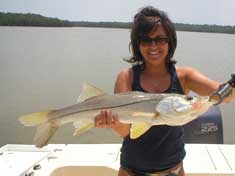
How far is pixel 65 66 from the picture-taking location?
55.4 feet

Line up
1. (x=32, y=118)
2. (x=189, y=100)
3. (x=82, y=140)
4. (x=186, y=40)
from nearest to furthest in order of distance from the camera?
1. (x=189, y=100)
2. (x=32, y=118)
3. (x=82, y=140)
4. (x=186, y=40)

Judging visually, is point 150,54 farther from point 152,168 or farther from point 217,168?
point 217,168

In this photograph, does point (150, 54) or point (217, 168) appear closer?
point (150, 54)

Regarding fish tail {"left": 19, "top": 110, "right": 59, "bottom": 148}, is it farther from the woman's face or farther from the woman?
the woman's face

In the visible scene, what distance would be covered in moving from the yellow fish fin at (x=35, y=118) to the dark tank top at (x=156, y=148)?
19.5 inches

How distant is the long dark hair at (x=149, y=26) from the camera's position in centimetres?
237

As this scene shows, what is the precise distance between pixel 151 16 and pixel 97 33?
809 inches

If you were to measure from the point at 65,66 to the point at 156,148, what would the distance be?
1486 cm

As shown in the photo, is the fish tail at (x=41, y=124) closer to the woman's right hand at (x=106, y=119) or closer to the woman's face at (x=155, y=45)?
the woman's right hand at (x=106, y=119)

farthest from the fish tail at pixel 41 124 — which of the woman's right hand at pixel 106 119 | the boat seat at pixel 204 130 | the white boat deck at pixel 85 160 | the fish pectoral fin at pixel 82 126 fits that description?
the boat seat at pixel 204 130

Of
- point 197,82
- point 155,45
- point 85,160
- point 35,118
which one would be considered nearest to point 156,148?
point 197,82

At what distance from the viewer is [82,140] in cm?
951

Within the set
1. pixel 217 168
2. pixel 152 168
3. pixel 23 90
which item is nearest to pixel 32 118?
pixel 152 168

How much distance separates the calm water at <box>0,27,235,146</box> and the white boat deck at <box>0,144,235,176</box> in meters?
4.20
